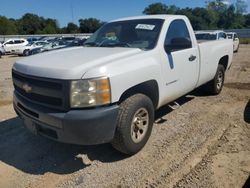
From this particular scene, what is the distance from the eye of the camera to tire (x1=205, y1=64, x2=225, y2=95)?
6.93 m

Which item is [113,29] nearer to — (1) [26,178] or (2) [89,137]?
(2) [89,137]

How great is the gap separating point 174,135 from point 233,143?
889 millimetres

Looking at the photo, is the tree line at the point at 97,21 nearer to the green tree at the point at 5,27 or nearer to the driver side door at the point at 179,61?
the green tree at the point at 5,27

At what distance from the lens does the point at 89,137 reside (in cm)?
341

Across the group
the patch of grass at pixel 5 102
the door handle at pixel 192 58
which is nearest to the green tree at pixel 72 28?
the patch of grass at pixel 5 102

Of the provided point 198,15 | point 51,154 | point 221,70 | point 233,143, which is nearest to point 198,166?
point 233,143

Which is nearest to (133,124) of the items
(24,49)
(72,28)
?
(24,49)

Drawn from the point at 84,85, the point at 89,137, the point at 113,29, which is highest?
the point at 113,29

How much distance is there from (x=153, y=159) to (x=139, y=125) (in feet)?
1.61

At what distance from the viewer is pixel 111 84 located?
3.43 meters

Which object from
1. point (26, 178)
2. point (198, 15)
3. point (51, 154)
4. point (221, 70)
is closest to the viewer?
point (26, 178)

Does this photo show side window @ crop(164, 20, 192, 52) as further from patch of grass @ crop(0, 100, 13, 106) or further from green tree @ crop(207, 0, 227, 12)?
green tree @ crop(207, 0, 227, 12)

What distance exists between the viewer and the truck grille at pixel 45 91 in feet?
11.0

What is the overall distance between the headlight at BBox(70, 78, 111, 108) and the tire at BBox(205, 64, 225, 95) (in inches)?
166
